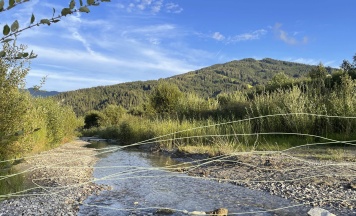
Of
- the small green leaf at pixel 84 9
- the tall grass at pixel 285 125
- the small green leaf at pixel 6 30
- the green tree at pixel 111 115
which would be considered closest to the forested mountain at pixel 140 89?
the green tree at pixel 111 115

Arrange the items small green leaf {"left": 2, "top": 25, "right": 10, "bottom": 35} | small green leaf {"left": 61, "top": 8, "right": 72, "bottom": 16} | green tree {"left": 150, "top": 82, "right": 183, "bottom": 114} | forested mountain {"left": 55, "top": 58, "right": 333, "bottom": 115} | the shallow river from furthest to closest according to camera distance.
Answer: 1. forested mountain {"left": 55, "top": 58, "right": 333, "bottom": 115}
2. green tree {"left": 150, "top": 82, "right": 183, "bottom": 114}
3. the shallow river
4. small green leaf {"left": 61, "top": 8, "right": 72, "bottom": 16}
5. small green leaf {"left": 2, "top": 25, "right": 10, "bottom": 35}

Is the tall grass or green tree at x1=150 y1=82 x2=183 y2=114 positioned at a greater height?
green tree at x1=150 y1=82 x2=183 y2=114

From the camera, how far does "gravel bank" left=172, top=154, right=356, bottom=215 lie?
6504 millimetres

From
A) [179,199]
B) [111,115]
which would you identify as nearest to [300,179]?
[179,199]

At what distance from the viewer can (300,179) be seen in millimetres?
8266

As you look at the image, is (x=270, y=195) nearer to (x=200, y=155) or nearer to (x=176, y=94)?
(x=200, y=155)

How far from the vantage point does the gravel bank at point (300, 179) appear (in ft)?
21.3

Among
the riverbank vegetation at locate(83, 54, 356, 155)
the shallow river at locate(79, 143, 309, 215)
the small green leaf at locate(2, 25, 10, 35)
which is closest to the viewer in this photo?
the small green leaf at locate(2, 25, 10, 35)

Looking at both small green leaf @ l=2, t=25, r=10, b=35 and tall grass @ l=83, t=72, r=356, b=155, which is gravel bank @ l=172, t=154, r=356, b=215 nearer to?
tall grass @ l=83, t=72, r=356, b=155

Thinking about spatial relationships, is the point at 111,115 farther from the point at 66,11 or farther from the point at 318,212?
the point at 66,11

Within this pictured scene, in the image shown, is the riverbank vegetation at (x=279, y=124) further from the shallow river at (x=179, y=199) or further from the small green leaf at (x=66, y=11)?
→ the small green leaf at (x=66, y=11)

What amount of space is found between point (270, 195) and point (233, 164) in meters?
3.93

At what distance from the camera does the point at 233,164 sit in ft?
37.4

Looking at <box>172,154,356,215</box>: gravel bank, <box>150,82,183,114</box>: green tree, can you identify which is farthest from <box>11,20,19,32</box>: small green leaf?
<box>150,82,183,114</box>: green tree
